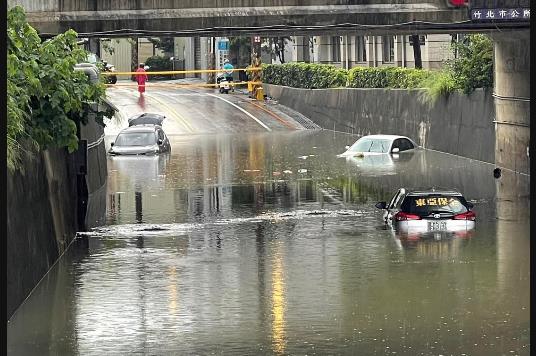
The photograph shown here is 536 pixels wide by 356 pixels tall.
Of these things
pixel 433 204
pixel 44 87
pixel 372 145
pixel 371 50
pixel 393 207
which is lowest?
pixel 393 207

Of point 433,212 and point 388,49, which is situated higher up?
point 388,49

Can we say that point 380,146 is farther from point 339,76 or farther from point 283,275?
point 283,275

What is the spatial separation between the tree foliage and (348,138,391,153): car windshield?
98.8ft

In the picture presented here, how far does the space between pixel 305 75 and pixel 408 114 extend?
20497 millimetres

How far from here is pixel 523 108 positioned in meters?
50.8

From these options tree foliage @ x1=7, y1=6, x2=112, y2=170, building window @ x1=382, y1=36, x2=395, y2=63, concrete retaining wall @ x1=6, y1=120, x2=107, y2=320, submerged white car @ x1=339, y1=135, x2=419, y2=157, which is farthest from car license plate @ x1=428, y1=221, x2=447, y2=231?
building window @ x1=382, y1=36, x2=395, y2=63

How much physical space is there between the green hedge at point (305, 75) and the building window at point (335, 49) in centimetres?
1270

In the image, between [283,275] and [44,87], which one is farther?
[44,87]

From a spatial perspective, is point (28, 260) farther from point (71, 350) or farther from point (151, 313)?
point (71, 350)

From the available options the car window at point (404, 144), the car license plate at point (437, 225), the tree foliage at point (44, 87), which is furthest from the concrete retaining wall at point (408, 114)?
the tree foliage at point (44, 87)

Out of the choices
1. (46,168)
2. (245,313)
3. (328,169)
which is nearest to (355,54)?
(328,169)

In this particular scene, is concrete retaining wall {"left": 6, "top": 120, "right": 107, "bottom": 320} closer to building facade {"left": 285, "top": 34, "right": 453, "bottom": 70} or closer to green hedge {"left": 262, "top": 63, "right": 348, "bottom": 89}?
green hedge {"left": 262, "top": 63, "right": 348, "bottom": 89}

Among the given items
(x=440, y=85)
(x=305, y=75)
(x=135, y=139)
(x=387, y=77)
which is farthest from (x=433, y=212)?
(x=305, y=75)

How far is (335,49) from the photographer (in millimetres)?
110438
